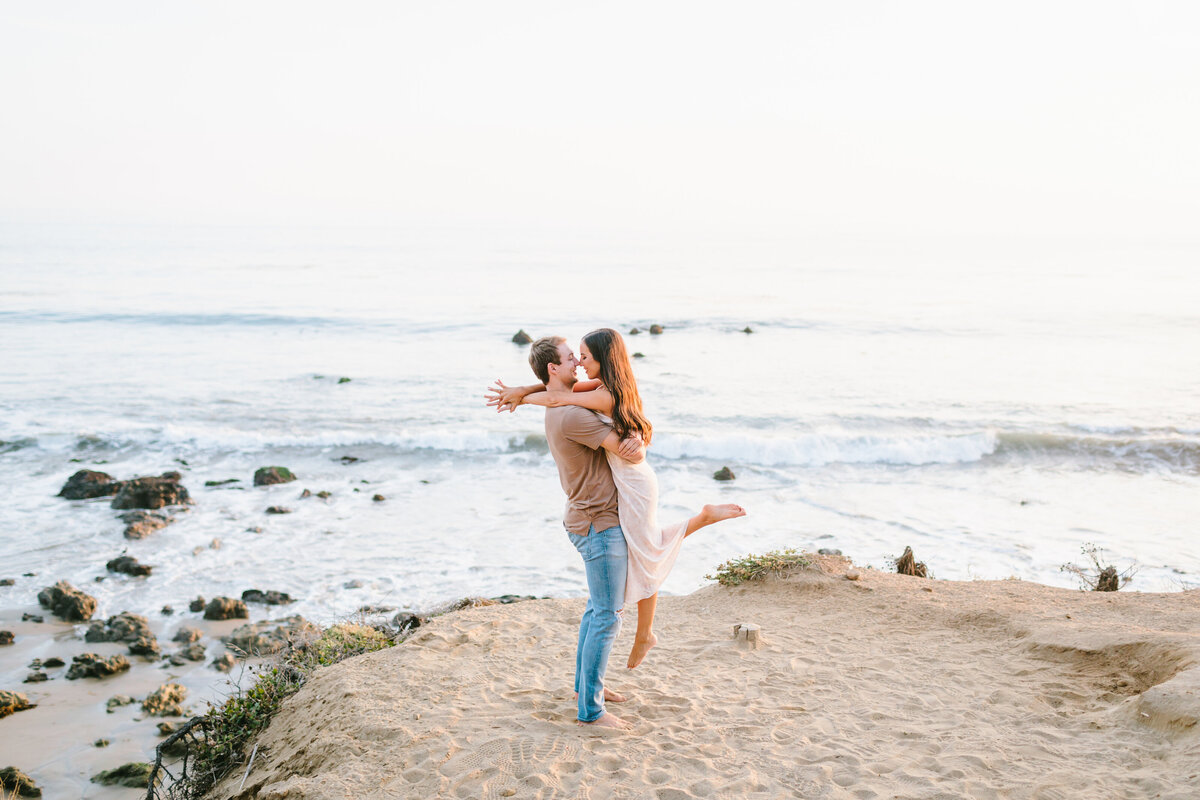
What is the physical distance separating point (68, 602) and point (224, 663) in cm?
A: 229

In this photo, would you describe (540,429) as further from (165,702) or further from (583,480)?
(583,480)

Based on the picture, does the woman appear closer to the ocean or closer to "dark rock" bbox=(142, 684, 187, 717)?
"dark rock" bbox=(142, 684, 187, 717)

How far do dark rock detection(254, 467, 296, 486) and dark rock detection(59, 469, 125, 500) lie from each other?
199 cm

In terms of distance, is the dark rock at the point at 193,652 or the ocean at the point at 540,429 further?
the ocean at the point at 540,429

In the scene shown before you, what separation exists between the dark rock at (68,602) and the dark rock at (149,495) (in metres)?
3.43

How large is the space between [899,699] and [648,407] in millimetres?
14030

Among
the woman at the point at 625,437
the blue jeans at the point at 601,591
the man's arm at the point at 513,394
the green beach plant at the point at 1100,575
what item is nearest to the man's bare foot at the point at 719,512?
the woman at the point at 625,437

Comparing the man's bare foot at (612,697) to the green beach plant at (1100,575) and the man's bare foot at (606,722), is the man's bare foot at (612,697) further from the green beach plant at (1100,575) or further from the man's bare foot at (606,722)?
the green beach plant at (1100,575)

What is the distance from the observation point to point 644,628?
15.2ft

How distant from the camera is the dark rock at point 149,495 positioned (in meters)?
11.9

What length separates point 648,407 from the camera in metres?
19.0

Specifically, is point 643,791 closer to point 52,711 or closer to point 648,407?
point 52,711

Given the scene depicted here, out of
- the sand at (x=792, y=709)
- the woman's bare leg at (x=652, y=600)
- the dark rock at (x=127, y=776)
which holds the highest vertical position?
the woman's bare leg at (x=652, y=600)

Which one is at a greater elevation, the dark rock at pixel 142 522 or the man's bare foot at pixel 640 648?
the man's bare foot at pixel 640 648
